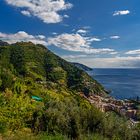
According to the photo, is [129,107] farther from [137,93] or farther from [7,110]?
[7,110]

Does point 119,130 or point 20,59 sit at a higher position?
point 20,59

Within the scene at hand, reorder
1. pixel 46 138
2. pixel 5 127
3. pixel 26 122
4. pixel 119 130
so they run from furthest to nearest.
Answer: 1. pixel 26 122
2. pixel 119 130
3. pixel 5 127
4. pixel 46 138

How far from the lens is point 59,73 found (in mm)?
132750

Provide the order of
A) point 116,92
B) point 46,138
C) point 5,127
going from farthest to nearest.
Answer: point 116,92 < point 5,127 < point 46,138

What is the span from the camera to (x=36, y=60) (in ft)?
459

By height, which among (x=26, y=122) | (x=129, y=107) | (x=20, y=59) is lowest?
(x=129, y=107)

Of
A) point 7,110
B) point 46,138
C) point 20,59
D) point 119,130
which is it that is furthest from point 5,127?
point 20,59

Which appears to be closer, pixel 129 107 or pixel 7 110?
pixel 7 110

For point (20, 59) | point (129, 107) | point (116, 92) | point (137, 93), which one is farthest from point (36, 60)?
point (129, 107)

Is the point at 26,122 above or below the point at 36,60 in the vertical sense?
below

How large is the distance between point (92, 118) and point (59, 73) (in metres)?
122

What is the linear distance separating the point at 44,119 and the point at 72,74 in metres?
127

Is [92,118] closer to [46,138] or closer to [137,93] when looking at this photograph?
[46,138]

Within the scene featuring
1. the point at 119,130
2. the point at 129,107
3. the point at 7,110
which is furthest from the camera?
the point at 129,107
